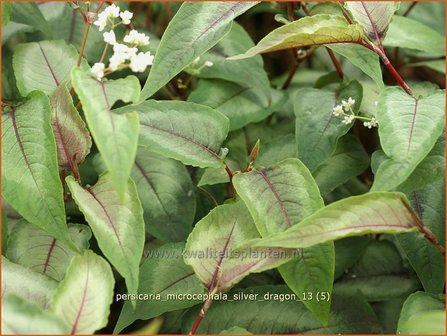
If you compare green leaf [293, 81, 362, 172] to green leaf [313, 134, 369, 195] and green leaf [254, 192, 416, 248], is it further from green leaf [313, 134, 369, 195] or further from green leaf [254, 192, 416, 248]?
green leaf [254, 192, 416, 248]

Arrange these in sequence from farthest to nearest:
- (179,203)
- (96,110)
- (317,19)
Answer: (179,203) < (317,19) < (96,110)

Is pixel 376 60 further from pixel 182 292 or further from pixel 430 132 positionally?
pixel 182 292

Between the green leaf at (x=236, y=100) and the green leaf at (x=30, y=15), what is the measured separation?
24 cm

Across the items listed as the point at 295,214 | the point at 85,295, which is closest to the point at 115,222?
the point at 85,295

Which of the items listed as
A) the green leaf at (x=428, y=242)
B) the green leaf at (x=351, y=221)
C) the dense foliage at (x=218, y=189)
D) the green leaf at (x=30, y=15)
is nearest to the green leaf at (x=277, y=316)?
the dense foliage at (x=218, y=189)

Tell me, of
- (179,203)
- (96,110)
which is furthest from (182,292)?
(96,110)

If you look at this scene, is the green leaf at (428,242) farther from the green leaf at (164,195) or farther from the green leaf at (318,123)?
the green leaf at (164,195)

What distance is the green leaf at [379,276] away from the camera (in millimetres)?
968

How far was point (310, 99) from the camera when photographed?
993mm

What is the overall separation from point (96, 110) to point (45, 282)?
21 centimetres

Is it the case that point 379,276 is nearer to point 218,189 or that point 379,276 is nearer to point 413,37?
point 218,189

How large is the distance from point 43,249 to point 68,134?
15 cm

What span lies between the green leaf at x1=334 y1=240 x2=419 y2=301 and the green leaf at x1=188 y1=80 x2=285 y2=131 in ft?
0.85

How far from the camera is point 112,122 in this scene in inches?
27.1
